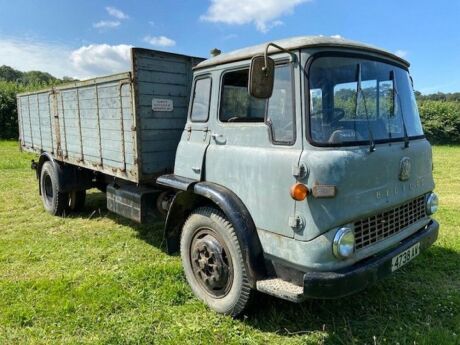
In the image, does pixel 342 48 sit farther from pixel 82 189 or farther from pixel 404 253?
pixel 82 189

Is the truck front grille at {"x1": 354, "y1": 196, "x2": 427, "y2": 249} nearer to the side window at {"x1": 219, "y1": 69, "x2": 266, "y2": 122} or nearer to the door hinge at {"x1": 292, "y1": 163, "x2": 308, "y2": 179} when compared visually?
the door hinge at {"x1": 292, "y1": 163, "x2": 308, "y2": 179}

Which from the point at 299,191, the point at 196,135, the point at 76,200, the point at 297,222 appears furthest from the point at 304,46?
the point at 76,200

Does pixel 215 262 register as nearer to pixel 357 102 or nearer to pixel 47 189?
pixel 357 102

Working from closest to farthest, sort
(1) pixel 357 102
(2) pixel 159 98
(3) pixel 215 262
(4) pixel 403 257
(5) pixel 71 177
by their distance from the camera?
1. (1) pixel 357 102
2. (4) pixel 403 257
3. (3) pixel 215 262
4. (2) pixel 159 98
5. (5) pixel 71 177

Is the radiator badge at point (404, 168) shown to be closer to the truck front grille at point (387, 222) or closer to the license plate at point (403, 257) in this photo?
the truck front grille at point (387, 222)

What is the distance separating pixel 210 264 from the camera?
11.7ft

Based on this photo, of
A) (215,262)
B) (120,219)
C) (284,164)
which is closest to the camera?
(284,164)

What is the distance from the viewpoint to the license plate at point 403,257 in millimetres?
3107

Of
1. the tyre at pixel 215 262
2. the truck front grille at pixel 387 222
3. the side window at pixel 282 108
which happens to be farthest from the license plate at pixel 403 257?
the side window at pixel 282 108

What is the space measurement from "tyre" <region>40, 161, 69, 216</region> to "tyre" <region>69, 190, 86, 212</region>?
0.40ft

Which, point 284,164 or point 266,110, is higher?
point 266,110

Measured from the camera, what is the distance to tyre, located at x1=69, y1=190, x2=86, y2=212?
6.82m

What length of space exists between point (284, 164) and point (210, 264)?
1.24 m

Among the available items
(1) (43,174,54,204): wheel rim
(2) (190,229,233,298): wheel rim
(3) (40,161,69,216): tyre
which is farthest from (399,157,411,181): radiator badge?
(1) (43,174,54,204): wheel rim
